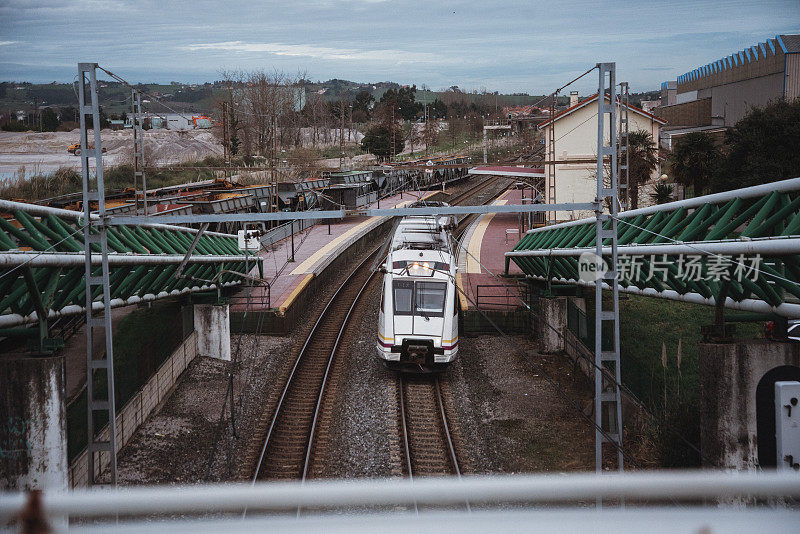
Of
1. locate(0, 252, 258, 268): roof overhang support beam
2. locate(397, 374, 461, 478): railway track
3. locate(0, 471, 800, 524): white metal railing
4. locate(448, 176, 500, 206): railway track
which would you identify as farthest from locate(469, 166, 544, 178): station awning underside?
locate(0, 471, 800, 524): white metal railing

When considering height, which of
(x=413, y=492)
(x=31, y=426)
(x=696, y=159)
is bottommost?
(x=31, y=426)

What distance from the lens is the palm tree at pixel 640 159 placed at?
30828mm

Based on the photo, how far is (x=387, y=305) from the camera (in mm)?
17109

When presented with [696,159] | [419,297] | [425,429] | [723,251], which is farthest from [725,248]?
[696,159]

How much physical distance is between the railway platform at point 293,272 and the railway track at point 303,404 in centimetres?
117

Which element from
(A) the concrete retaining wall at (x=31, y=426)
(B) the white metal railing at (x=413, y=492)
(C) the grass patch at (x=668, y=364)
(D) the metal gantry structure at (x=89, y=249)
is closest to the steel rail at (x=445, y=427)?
(C) the grass patch at (x=668, y=364)

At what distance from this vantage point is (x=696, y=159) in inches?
1187

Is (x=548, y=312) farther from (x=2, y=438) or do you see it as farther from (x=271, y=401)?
(x=2, y=438)

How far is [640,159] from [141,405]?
2513 cm

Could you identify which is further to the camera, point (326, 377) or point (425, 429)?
point (326, 377)

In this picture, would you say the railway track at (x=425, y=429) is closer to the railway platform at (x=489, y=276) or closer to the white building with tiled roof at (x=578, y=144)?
the railway platform at (x=489, y=276)

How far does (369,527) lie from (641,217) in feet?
35.8

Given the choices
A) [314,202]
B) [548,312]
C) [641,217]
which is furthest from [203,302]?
[314,202]

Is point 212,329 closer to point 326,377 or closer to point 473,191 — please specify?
point 326,377
